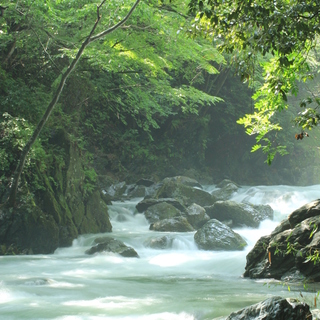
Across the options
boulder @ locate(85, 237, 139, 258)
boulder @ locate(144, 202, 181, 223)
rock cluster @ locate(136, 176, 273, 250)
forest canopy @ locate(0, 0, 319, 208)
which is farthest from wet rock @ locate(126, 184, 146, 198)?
boulder @ locate(85, 237, 139, 258)

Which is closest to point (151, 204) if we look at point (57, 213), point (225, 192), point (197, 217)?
point (197, 217)

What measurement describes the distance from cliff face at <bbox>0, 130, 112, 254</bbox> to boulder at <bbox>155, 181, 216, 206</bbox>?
4.73m

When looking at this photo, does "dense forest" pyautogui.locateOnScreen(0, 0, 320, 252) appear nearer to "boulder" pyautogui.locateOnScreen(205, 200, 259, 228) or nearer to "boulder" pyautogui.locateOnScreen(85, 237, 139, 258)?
"boulder" pyautogui.locateOnScreen(85, 237, 139, 258)

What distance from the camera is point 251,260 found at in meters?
7.70

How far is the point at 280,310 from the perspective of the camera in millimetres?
3375

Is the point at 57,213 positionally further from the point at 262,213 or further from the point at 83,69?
the point at 262,213

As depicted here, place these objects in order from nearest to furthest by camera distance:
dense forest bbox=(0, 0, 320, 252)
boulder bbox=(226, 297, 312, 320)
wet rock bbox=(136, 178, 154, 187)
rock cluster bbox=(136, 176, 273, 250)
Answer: boulder bbox=(226, 297, 312, 320) → dense forest bbox=(0, 0, 320, 252) → rock cluster bbox=(136, 176, 273, 250) → wet rock bbox=(136, 178, 154, 187)

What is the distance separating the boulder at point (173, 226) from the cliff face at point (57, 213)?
1634 millimetres

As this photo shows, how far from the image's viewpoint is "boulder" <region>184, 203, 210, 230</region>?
14922 millimetres

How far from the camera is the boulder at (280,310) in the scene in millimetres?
3342

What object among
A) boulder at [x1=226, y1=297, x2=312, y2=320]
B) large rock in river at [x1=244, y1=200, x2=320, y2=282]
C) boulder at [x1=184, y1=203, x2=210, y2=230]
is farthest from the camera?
boulder at [x1=184, y1=203, x2=210, y2=230]

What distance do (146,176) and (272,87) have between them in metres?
18.9

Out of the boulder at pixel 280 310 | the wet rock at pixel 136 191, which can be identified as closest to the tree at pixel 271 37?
the boulder at pixel 280 310

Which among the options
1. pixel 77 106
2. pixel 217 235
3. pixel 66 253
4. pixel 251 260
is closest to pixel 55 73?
pixel 77 106
